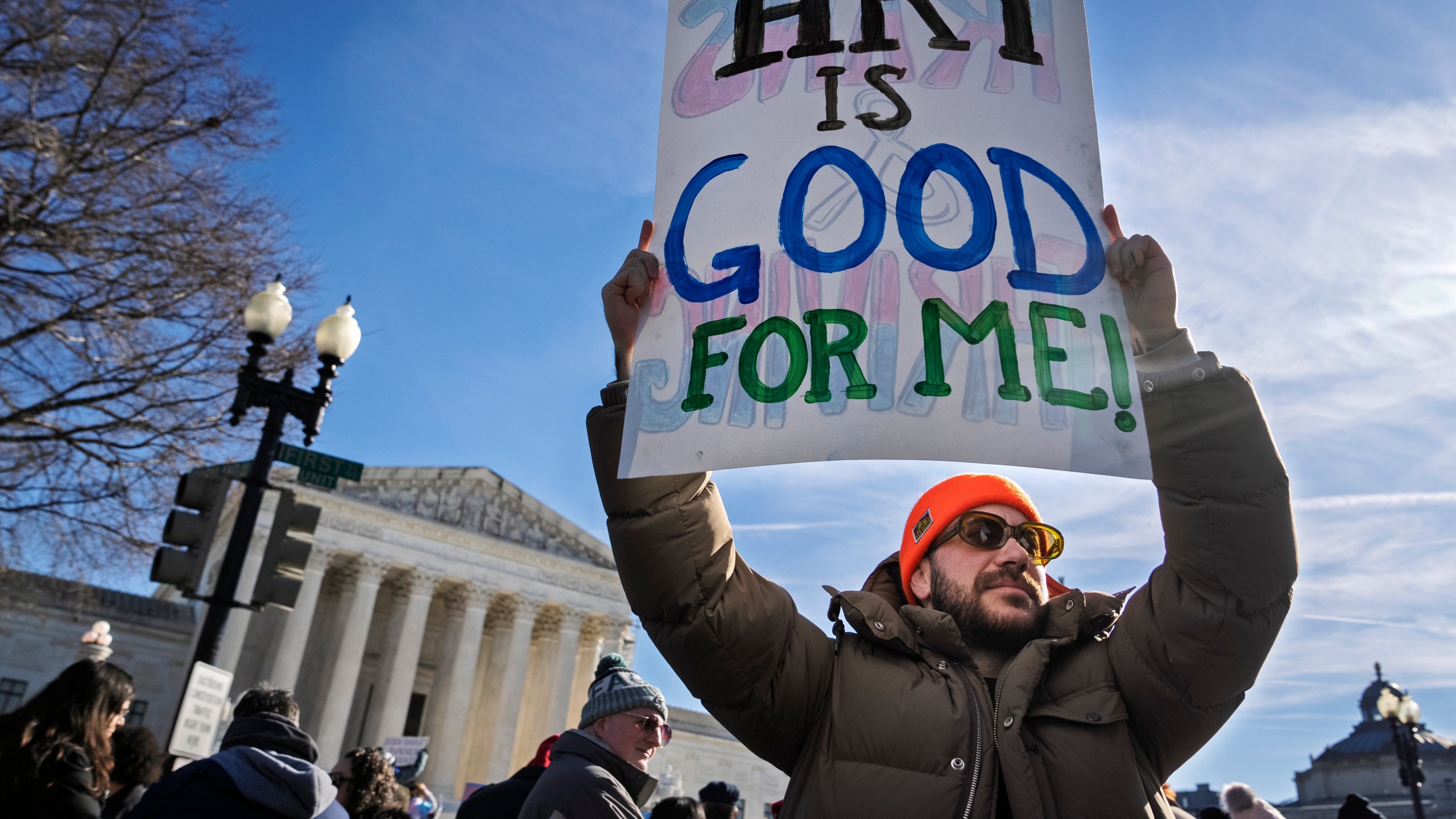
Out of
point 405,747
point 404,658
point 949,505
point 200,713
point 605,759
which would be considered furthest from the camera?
point 404,658

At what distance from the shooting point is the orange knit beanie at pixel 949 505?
2.26 metres

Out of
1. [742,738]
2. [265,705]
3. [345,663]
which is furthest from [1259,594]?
[345,663]

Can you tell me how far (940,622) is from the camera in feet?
6.66

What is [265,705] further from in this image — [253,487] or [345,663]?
[345,663]

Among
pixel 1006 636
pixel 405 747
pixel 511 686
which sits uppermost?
pixel 1006 636

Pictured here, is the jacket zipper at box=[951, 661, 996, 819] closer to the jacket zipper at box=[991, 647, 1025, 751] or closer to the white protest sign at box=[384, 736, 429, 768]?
the jacket zipper at box=[991, 647, 1025, 751]

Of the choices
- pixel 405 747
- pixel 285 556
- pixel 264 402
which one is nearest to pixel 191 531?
pixel 285 556

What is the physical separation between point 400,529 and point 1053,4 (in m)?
40.1

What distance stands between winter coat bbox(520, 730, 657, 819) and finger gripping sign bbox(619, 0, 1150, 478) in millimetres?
1806

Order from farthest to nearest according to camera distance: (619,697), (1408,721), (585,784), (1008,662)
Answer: (1408,721)
(619,697)
(585,784)
(1008,662)

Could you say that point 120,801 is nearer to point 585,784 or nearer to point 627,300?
point 585,784

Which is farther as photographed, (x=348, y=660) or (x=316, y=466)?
(x=348, y=660)

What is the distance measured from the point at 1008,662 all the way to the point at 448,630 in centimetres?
4128

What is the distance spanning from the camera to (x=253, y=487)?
279 inches
